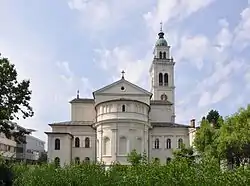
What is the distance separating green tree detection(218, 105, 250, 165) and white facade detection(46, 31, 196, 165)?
21.1m

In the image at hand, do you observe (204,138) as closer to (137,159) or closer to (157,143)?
(137,159)

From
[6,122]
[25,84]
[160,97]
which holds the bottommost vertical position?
[6,122]

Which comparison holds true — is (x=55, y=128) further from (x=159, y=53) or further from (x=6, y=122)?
(x=6, y=122)

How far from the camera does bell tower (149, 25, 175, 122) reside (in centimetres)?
8325

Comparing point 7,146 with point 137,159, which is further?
point 7,146

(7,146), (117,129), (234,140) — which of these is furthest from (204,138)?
(7,146)

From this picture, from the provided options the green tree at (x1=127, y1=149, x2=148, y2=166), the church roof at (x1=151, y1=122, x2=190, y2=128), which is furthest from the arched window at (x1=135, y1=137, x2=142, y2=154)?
the green tree at (x1=127, y1=149, x2=148, y2=166)

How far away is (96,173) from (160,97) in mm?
65329

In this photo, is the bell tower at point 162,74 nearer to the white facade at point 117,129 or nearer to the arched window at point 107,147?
the white facade at point 117,129

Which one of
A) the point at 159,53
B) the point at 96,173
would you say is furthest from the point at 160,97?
the point at 96,173

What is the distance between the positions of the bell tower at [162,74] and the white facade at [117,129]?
2.31 meters

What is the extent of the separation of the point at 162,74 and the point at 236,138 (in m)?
46.0

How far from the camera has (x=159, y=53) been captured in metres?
86.1

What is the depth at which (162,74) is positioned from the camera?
8456 centimetres
